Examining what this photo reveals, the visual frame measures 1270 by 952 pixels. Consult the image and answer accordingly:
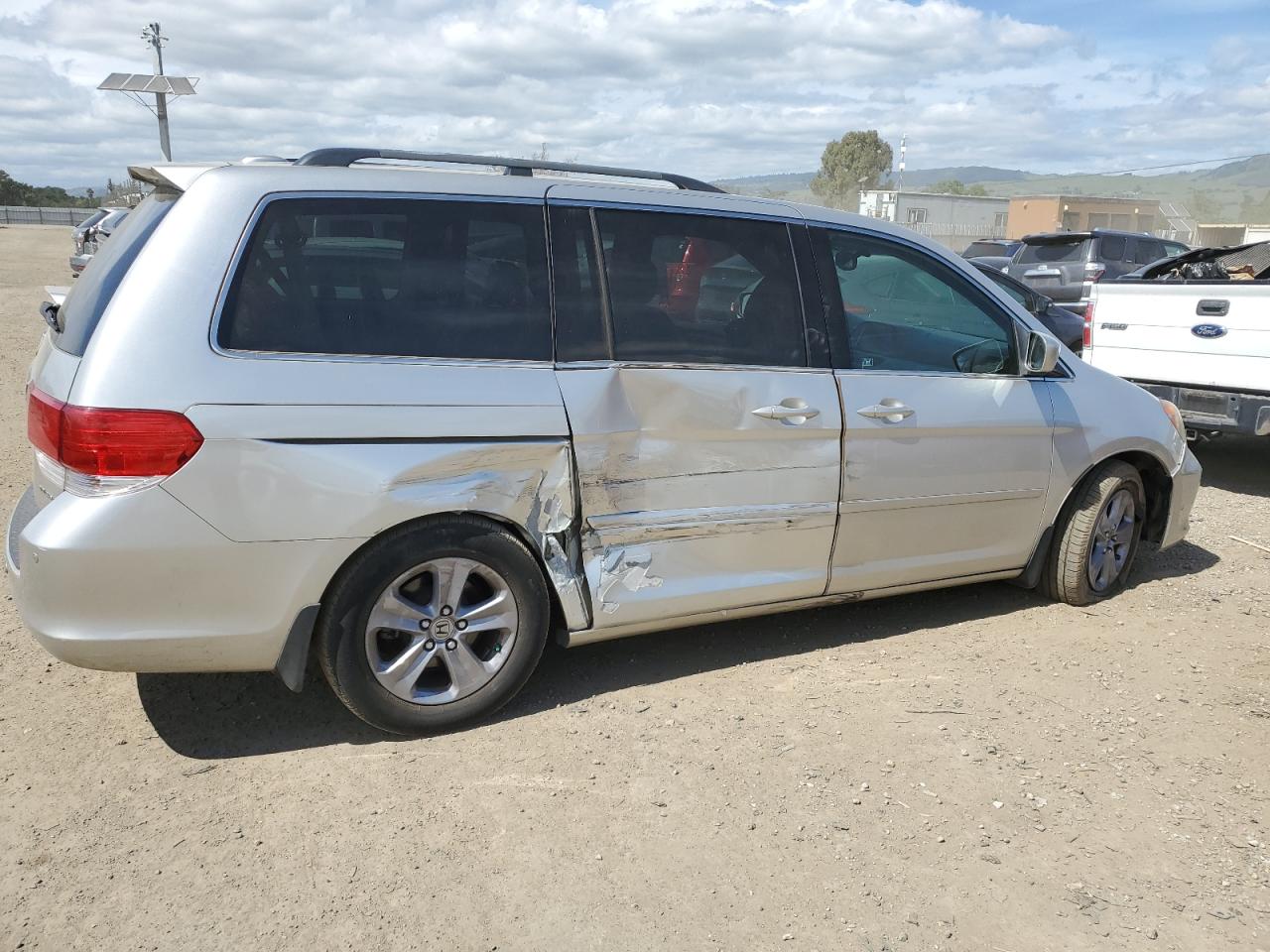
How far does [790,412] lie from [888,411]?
0.46 metres

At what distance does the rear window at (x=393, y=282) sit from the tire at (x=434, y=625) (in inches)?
24.4

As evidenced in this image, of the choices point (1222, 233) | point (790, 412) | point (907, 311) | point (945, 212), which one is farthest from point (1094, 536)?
point (1222, 233)

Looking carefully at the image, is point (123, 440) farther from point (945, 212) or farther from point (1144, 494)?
point (945, 212)

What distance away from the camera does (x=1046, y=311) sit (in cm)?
1083

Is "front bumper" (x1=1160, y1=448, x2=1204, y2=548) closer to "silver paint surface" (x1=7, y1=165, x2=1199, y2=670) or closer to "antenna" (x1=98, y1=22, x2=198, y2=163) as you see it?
"silver paint surface" (x1=7, y1=165, x2=1199, y2=670)

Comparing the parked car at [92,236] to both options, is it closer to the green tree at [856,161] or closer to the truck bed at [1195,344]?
the truck bed at [1195,344]

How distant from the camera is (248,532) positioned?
9.93 ft

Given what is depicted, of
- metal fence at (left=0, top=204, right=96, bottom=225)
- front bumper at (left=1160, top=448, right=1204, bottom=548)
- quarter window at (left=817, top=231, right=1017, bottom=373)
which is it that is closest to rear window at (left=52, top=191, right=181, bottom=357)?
quarter window at (left=817, top=231, right=1017, bottom=373)

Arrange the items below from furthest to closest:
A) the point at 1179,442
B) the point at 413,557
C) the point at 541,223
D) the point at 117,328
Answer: the point at 1179,442 → the point at 541,223 → the point at 413,557 → the point at 117,328

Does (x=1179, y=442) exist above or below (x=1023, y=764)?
above

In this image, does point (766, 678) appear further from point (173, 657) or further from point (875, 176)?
point (875, 176)

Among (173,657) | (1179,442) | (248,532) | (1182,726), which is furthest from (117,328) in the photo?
(1179,442)

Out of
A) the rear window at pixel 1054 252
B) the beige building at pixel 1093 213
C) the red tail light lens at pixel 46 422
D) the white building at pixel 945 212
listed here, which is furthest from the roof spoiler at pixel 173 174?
the beige building at pixel 1093 213

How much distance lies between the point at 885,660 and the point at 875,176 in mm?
103635
